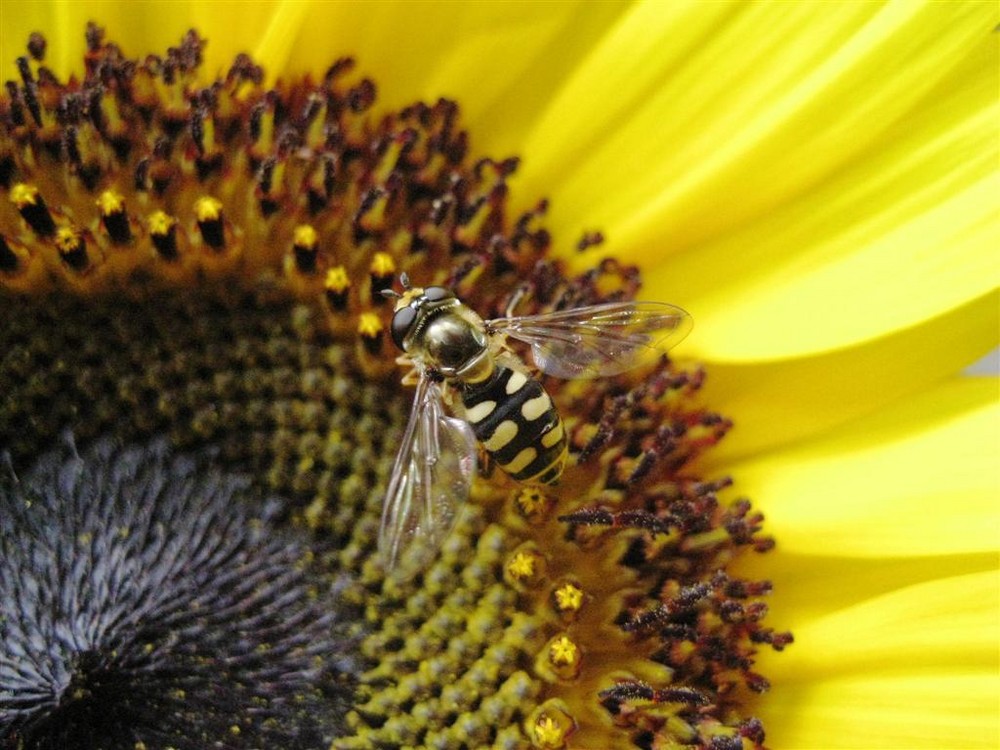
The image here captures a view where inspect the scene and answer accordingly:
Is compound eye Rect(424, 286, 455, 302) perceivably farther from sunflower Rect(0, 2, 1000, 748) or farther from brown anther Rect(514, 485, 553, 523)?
brown anther Rect(514, 485, 553, 523)

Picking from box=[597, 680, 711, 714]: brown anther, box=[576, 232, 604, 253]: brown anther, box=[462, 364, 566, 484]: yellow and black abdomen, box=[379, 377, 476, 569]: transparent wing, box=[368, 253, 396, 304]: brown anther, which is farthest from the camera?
box=[576, 232, 604, 253]: brown anther

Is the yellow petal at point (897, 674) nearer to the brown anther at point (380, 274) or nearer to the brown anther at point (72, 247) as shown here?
the brown anther at point (380, 274)

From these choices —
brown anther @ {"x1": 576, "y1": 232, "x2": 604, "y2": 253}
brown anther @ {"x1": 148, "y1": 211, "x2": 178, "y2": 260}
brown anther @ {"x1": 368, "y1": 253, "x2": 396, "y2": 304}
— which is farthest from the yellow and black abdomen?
brown anther @ {"x1": 148, "y1": 211, "x2": 178, "y2": 260}

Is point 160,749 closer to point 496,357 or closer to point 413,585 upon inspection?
point 413,585

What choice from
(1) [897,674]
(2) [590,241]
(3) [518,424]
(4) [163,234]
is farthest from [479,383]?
(1) [897,674]

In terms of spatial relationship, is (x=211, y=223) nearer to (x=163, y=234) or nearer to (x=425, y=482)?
(x=163, y=234)
